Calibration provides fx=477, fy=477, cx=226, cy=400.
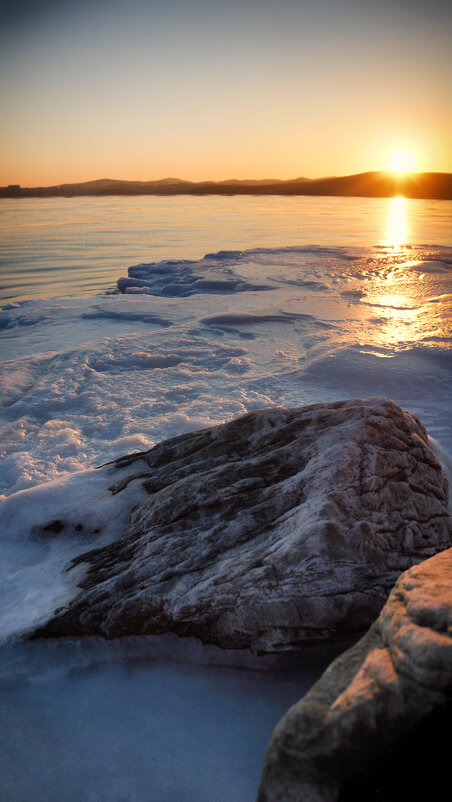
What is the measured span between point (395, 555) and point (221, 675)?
2.66 ft

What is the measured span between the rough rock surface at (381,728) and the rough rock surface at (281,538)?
0.45 m

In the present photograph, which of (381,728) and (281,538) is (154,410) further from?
(381,728)

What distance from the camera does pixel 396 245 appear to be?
15094 millimetres

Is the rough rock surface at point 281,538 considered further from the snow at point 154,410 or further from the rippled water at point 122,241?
the rippled water at point 122,241

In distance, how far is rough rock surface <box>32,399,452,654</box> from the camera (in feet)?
5.53

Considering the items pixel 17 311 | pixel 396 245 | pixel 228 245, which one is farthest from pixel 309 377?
pixel 228 245

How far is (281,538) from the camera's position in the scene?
187 cm

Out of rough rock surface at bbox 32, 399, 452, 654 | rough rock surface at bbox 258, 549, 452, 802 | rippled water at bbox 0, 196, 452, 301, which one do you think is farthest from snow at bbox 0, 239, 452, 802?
rippled water at bbox 0, 196, 452, 301

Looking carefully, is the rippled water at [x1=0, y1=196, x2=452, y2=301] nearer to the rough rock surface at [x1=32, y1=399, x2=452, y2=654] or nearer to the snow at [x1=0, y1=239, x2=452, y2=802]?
the snow at [x1=0, y1=239, x2=452, y2=802]

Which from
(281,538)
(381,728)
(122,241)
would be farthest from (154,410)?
(122,241)

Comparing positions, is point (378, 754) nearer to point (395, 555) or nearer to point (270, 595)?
point (270, 595)

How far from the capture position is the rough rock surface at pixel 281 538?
1.69m

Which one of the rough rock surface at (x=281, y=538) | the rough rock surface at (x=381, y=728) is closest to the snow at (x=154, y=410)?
the rough rock surface at (x=281, y=538)

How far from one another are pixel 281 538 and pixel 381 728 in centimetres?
85
